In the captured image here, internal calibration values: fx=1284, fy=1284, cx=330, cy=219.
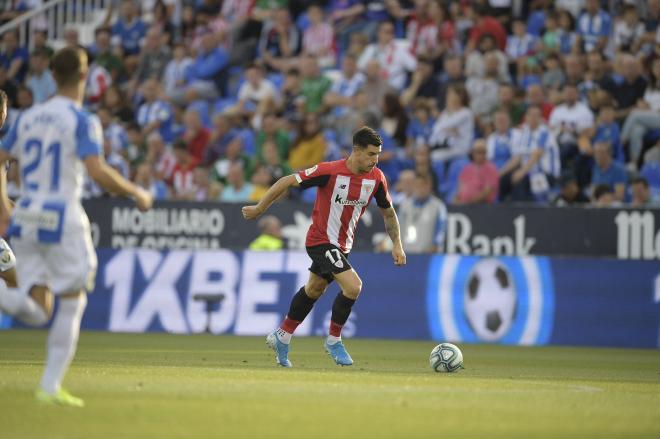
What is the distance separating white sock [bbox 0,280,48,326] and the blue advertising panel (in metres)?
11.0

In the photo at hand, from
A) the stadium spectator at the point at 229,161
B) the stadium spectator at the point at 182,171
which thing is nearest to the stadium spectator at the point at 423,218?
the stadium spectator at the point at 229,161

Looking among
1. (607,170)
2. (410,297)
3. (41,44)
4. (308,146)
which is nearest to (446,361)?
(410,297)

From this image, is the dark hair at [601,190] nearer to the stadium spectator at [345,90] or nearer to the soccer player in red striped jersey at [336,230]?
the stadium spectator at [345,90]

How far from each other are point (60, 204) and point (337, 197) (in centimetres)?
516

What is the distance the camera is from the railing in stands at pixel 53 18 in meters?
28.8

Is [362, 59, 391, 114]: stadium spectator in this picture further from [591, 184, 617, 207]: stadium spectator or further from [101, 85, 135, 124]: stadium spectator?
[101, 85, 135, 124]: stadium spectator

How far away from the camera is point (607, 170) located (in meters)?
21.1

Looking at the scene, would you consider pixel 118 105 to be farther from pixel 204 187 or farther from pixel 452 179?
pixel 452 179

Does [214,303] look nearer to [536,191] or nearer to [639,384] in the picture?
[536,191]

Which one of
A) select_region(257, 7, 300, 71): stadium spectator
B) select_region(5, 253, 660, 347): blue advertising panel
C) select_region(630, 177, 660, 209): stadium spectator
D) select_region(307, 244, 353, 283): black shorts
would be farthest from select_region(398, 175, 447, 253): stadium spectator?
select_region(307, 244, 353, 283): black shorts

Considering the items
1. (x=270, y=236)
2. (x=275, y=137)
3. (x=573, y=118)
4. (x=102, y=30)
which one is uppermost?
(x=102, y=30)

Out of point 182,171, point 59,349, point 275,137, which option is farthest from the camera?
point 182,171

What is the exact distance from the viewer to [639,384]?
39.1ft

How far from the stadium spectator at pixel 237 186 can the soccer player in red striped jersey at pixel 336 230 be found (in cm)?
932
